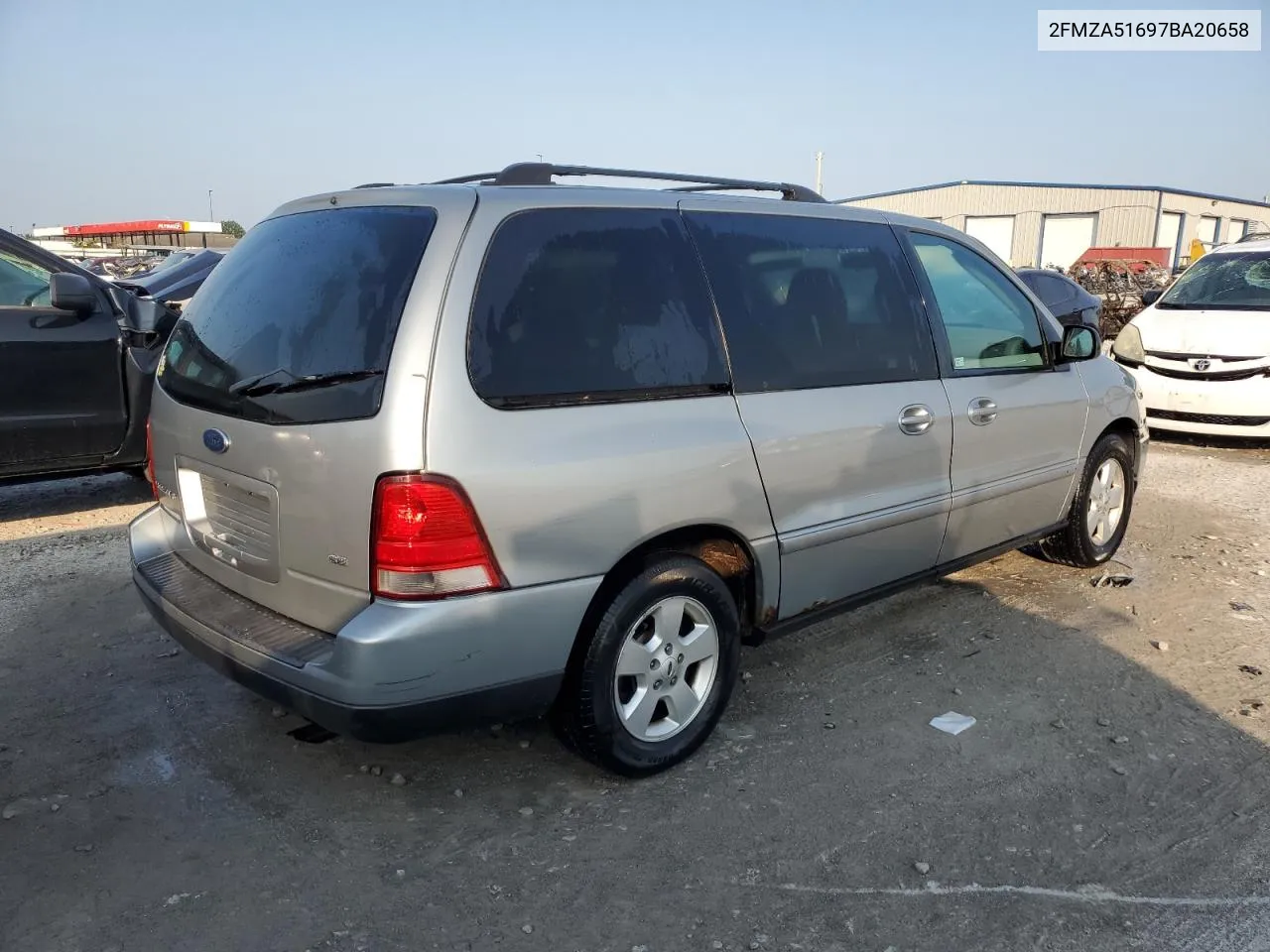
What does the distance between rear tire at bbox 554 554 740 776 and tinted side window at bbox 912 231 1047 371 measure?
166cm

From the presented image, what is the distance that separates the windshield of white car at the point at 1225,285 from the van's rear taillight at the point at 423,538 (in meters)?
8.49

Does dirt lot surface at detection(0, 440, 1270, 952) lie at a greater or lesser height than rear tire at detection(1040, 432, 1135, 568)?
lesser

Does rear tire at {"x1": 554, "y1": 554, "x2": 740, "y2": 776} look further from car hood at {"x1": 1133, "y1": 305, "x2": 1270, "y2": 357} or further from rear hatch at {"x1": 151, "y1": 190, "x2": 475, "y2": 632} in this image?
A: car hood at {"x1": 1133, "y1": 305, "x2": 1270, "y2": 357}

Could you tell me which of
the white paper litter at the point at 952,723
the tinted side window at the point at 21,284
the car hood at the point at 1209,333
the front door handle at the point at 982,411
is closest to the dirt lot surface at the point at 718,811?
the white paper litter at the point at 952,723

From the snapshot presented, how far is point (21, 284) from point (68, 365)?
21.8 inches

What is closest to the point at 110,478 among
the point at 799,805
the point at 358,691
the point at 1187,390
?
the point at 358,691

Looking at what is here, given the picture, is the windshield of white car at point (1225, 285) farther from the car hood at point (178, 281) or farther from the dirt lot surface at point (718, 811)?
the car hood at point (178, 281)

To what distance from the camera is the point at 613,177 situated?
3.44 meters

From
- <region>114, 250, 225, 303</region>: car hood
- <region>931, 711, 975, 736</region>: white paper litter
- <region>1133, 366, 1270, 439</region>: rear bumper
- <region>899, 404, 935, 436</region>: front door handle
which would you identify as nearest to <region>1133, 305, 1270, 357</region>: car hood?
<region>1133, 366, 1270, 439</region>: rear bumper

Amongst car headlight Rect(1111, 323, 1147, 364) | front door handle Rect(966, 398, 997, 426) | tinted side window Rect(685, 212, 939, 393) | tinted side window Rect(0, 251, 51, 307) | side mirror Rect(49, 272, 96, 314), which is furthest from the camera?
car headlight Rect(1111, 323, 1147, 364)

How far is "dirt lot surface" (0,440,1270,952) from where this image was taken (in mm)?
2486

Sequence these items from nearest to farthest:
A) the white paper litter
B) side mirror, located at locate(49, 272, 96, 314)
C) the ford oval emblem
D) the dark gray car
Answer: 1. the ford oval emblem
2. the white paper litter
3. side mirror, located at locate(49, 272, 96, 314)
4. the dark gray car

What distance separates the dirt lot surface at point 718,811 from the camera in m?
2.49

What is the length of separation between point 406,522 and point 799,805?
152cm
